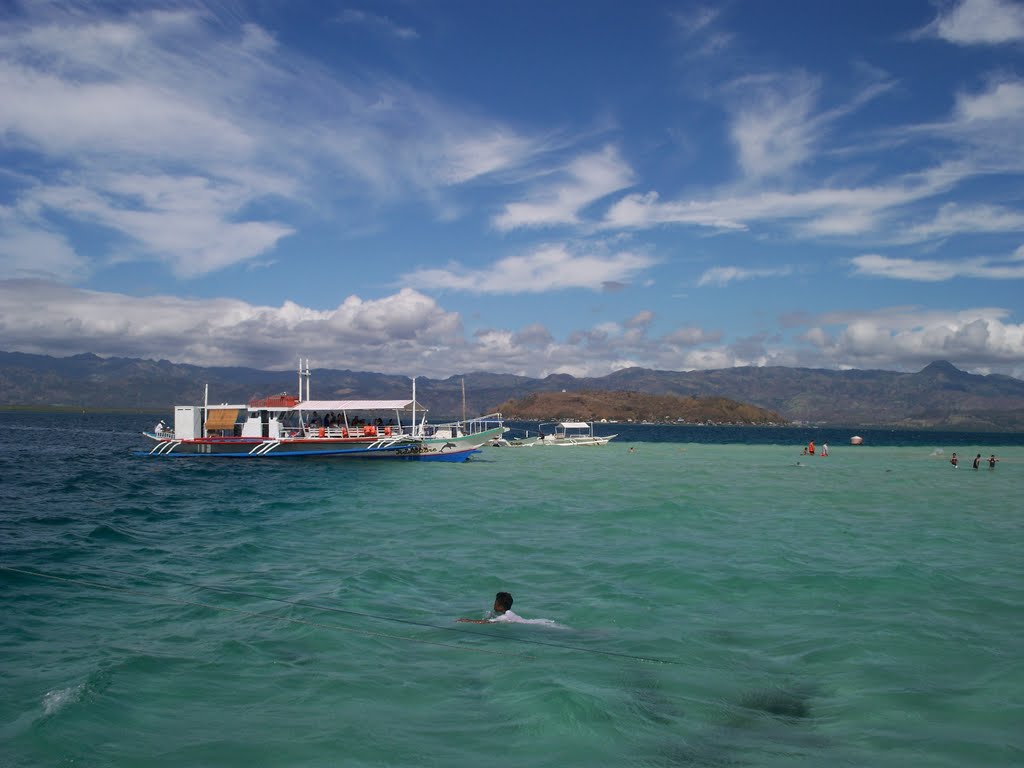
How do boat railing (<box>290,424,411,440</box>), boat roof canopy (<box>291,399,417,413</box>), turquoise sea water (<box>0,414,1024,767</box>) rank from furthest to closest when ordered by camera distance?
boat roof canopy (<box>291,399,417,413</box>) → boat railing (<box>290,424,411,440</box>) → turquoise sea water (<box>0,414,1024,767</box>)

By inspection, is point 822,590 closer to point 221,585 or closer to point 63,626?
point 221,585

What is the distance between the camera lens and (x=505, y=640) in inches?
513

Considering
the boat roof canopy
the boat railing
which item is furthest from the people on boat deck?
the boat railing

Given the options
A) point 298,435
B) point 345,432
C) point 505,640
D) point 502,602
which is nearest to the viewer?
point 505,640

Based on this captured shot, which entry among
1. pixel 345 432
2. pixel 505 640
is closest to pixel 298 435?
pixel 345 432

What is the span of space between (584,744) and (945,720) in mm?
5091

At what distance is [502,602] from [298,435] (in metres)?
48.6

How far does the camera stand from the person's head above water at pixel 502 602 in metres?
14.1

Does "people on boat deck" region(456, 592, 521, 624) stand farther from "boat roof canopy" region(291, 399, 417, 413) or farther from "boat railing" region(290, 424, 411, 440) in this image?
"boat railing" region(290, 424, 411, 440)

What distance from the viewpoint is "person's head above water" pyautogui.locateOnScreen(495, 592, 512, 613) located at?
1411 cm

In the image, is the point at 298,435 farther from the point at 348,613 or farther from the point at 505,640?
the point at 505,640

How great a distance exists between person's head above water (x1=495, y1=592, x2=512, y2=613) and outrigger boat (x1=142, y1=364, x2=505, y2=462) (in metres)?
43.7

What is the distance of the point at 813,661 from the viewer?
12.3 metres

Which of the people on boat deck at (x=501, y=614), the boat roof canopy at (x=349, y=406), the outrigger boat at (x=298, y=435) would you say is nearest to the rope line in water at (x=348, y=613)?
the people on boat deck at (x=501, y=614)
